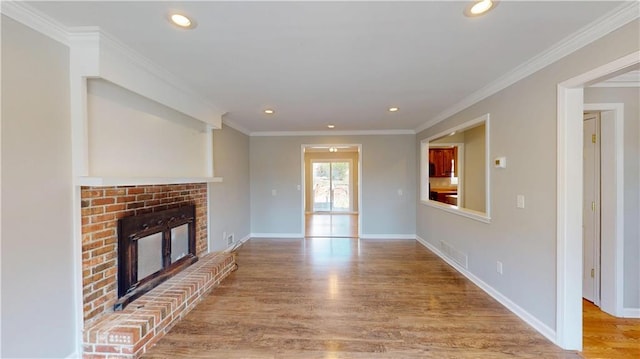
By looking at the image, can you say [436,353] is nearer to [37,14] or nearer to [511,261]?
[511,261]

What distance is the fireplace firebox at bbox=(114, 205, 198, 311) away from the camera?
2.36 meters

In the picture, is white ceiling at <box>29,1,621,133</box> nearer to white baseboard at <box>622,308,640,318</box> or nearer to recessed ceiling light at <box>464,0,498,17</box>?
recessed ceiling light at <box>464,0,498,17</box>

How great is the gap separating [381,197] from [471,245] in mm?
2532

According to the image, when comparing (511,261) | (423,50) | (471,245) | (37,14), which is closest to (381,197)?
(471,245)

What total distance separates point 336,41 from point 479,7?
903 mm

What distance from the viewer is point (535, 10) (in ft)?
5.28

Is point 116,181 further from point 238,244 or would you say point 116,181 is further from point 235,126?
point 238,244

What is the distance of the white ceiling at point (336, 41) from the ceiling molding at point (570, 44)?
0.06 meters

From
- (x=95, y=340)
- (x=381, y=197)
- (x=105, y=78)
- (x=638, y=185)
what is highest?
(x=105, y=78)

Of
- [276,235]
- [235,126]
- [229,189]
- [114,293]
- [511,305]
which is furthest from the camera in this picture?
[276,235]

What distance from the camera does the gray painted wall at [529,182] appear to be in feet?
6.63

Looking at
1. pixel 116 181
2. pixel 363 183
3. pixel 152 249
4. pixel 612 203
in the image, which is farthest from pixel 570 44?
pixel 363 183

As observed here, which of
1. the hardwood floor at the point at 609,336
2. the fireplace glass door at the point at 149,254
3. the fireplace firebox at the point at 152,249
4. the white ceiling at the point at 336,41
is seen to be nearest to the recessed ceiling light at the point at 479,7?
the white ceiling at the point at 336,41

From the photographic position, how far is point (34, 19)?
1.63 m
